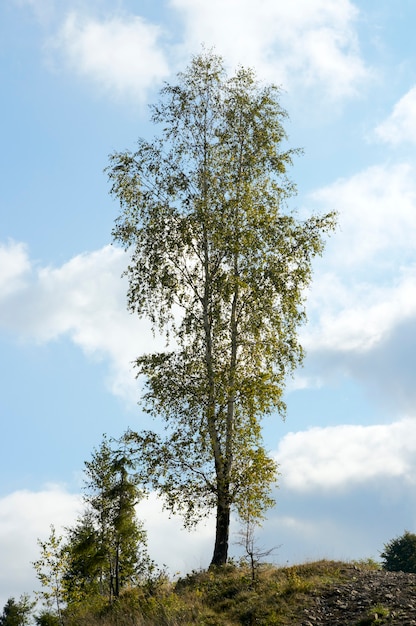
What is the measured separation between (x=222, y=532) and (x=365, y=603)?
728 centimetres

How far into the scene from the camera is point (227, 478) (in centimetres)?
2478

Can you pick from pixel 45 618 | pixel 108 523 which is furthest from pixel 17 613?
pixel 108 523

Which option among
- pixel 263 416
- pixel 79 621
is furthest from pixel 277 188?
pixel 79 621

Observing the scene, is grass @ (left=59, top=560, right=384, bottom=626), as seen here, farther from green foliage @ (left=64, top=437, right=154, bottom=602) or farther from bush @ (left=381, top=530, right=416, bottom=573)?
bush @ (left=381, top=530, right=416, bottom=573)

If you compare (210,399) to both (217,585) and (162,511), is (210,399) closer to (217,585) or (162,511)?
(162,511)

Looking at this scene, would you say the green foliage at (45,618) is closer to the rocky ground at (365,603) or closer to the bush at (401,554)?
the bush at (401,554)

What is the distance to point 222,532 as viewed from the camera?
81.7 feet

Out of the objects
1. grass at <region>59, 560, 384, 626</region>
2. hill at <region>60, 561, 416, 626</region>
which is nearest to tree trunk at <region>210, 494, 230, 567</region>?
grass at <region>59, 560, 384, 626</region>

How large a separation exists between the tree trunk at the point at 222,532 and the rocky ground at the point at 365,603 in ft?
16.4

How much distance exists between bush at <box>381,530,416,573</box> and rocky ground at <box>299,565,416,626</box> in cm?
1923

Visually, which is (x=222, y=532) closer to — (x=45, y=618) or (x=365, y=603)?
(x=365, y=603)

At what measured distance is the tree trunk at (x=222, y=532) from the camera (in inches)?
974

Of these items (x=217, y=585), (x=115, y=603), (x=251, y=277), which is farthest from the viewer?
(x=251, y=277)

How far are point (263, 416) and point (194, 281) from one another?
568cm
